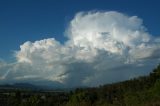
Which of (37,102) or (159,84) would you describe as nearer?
(159,84)

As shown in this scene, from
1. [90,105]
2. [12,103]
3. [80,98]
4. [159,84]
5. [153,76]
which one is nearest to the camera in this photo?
[159,84]

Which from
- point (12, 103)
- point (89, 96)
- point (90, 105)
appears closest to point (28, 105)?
point (12, 103)

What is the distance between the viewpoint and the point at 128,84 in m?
124

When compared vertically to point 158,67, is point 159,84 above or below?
below

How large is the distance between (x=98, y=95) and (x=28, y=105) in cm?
2124

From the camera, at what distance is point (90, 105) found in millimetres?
87500

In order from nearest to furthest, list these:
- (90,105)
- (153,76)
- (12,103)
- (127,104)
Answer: (127,104)
(90,105)
(153,76)
(12,103)

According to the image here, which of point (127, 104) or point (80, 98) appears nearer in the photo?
point (127, 104)

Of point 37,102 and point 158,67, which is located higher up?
point 158,67

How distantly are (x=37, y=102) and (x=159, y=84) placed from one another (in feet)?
154

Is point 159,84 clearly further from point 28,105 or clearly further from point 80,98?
point 28,105

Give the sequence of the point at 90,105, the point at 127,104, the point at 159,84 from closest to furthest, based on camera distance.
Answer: the point at 127,104 → the point at 159,84 → the point at 90,105

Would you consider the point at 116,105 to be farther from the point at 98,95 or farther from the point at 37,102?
the point at 37,102

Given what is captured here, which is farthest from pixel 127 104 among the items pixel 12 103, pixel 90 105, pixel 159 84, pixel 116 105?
pixel 12 103
